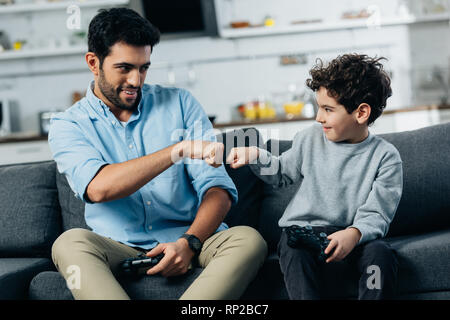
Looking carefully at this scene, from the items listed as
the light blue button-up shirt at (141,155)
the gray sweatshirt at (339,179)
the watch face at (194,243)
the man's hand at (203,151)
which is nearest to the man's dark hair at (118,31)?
the light blue button-up shirt at (141,155)

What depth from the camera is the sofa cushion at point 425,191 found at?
1710 millimetres

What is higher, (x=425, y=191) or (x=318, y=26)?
(x=318, y=26)

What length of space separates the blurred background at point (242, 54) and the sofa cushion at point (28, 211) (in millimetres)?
2509

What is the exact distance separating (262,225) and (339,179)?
416mm

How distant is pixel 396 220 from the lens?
171 cm

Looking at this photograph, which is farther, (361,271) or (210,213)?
(210,213)

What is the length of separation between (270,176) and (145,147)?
41 centimetres

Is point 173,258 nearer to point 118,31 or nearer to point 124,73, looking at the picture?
point 124,73

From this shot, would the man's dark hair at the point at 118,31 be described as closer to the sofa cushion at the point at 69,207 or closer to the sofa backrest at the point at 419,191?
the sofa cushion at the point at 69,207

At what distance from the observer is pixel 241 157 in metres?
1.38

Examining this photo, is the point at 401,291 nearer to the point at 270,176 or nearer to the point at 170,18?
the point at 270,176

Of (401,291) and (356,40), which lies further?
(356,40)

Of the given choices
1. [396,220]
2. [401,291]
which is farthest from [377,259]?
[396,220]

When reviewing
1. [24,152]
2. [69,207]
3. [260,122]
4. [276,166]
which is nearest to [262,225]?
[276,166]
